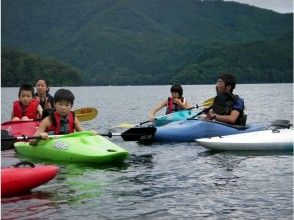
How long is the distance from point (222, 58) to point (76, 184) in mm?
165723

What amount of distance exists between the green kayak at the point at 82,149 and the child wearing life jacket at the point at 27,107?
2.72 metres

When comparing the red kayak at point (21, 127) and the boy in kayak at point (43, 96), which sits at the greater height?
the boy in kayak at point (43, 96)

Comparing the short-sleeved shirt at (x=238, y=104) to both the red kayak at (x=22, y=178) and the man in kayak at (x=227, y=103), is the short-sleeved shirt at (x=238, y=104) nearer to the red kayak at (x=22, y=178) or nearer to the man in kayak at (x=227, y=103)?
the man in kayak at (x=227, y=103)

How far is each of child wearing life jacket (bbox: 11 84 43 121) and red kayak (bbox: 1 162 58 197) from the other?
19.9 ft

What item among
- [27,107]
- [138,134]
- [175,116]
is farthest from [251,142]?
[27,107]

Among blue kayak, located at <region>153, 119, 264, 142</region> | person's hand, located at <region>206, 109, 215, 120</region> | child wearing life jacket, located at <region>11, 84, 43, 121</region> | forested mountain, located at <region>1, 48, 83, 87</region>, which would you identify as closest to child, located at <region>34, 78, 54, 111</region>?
child wearing life jacket, located at <region>11, 84, 43, 121</region>

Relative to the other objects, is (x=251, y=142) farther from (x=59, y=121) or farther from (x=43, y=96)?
(x=43, y=96)

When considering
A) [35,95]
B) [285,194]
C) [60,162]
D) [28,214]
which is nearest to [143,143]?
[35,95]

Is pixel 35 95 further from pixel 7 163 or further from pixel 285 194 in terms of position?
pixel 285 194

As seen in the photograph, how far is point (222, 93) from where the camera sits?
13148 millimetres

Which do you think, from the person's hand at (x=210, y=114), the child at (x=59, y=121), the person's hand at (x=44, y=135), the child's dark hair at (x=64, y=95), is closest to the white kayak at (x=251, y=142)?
the person's hand at (x=210, y=114)

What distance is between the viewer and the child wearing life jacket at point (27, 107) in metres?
13.5

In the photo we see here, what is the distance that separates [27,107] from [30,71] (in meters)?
131

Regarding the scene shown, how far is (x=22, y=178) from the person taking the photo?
24.3 ft
